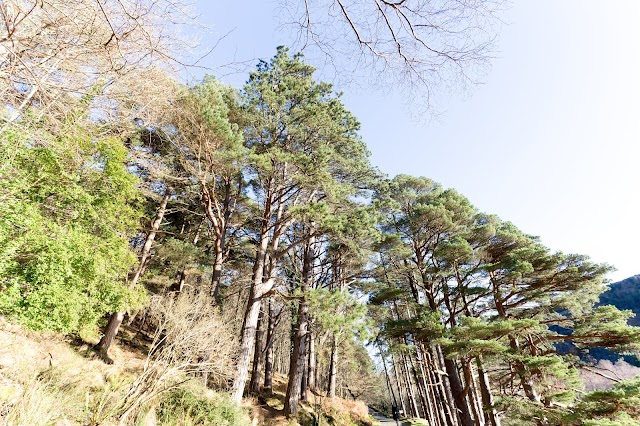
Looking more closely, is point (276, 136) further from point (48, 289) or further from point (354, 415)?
point (354, 415)

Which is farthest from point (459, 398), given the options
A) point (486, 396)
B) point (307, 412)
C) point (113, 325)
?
point (113, 325)

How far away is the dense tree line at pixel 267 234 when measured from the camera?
4918mm

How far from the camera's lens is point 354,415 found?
1423 cm

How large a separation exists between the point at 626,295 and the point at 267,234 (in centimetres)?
6714

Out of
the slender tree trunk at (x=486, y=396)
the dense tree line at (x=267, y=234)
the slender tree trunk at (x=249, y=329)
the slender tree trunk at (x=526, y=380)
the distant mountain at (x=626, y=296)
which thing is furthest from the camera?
the distant mountain at (x=626, y=296)

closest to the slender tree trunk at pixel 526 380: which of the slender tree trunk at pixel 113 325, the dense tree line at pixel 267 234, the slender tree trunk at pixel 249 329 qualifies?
the dense tree line at pixel 267 234

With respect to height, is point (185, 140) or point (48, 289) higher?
point (185, 140)

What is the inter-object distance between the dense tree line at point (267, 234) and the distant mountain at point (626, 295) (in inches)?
2043

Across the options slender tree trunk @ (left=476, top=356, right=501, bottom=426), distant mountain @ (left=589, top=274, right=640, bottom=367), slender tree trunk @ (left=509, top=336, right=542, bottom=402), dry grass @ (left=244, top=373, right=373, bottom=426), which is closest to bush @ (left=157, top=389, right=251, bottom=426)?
Result: dry grass @ (left=244, top=373, right=373, bottom=426)

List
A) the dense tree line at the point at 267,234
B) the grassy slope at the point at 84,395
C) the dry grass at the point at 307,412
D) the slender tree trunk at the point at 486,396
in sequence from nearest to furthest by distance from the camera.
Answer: the grassy slope at the point at 84,395, the dense tree line at the point at 267,234, the slender tree trunk at the point at 486,396, the dry grass at the point at 307,412

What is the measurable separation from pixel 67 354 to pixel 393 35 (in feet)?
35.8

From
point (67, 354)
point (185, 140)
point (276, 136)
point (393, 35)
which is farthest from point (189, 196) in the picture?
point (393, 35)

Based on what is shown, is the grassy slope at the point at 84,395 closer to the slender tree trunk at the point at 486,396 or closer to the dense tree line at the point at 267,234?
the dense tree line at the point at 267,234

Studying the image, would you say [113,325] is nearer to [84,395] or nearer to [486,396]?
[84,395]
